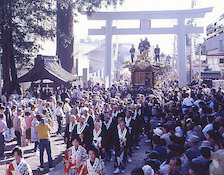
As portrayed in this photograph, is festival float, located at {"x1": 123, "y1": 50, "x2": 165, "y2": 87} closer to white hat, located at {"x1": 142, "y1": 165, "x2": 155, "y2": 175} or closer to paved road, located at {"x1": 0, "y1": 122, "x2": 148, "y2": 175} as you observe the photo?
paved road, located at {"x1": 0, "y1": 122, "x2": 148, "y2": 175}

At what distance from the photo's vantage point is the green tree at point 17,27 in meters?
16.3

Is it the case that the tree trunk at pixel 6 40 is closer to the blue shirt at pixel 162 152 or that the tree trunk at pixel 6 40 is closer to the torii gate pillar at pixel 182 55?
the blue shirt at pixel 162 152

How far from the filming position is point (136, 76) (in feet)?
90.9

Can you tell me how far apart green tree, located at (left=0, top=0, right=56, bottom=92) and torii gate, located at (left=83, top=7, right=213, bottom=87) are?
317 inches

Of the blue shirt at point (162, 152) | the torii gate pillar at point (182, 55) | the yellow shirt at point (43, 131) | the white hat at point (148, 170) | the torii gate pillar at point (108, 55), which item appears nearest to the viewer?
the white hat at point (148, 170)

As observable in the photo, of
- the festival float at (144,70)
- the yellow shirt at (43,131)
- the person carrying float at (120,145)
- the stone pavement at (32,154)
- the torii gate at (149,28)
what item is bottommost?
the stone pavement at (32,154)

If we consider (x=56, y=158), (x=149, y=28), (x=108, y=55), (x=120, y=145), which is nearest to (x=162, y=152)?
(x=120, y=145)

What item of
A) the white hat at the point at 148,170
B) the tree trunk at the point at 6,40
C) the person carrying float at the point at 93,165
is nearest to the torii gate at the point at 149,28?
the tree trunk at the point at 6,40

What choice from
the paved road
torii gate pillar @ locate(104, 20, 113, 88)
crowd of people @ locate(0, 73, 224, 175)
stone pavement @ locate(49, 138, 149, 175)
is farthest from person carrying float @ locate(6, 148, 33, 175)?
torii gate pillar @ locate(104, 20, 113, 88)

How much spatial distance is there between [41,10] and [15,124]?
360 inches

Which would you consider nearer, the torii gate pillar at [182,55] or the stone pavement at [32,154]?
the stone pavement at [32,154]

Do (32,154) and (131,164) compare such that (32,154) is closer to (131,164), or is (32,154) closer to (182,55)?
(131,164)

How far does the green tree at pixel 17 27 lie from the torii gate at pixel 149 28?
8063 millimetres

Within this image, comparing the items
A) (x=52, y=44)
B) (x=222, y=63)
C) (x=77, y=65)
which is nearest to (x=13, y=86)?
(x=52, y=44)
